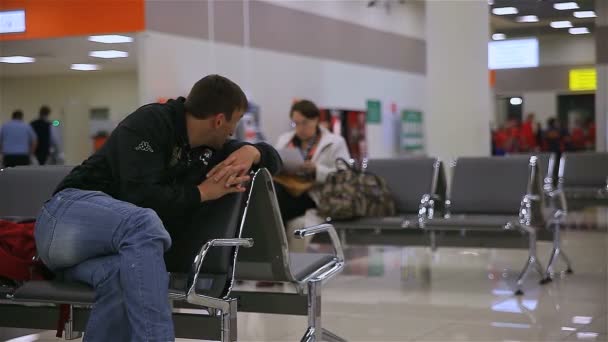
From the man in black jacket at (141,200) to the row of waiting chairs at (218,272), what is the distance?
0.13 meters

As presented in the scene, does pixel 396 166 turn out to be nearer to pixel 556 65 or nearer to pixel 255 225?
pixel 255 225

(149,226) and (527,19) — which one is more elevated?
(527,19)

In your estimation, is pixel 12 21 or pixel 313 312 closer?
pixel 313 312

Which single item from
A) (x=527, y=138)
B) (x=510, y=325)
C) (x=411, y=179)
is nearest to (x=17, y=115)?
(x=411, y=179)

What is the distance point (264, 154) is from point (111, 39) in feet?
20.7

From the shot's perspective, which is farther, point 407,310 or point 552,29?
point 552,29

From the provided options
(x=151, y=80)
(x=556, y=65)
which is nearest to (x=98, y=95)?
(x=151, y=80)

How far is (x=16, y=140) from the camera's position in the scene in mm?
9508

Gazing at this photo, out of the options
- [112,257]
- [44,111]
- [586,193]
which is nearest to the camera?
[112,257]

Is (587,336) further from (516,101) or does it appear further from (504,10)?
(516,101)

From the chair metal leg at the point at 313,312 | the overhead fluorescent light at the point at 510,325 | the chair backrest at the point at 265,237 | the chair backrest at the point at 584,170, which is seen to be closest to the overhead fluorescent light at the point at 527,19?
the chair backrest at the point at 584,170

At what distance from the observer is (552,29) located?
20734mm

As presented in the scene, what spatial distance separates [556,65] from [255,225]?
21558 mm

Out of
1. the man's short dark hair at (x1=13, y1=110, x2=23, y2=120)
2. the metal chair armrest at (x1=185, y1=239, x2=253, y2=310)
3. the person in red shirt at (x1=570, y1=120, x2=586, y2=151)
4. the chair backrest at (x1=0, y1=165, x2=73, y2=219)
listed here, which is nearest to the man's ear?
the metal chair armrest at (x1=185, y1=239, x2=253, y2=310)
